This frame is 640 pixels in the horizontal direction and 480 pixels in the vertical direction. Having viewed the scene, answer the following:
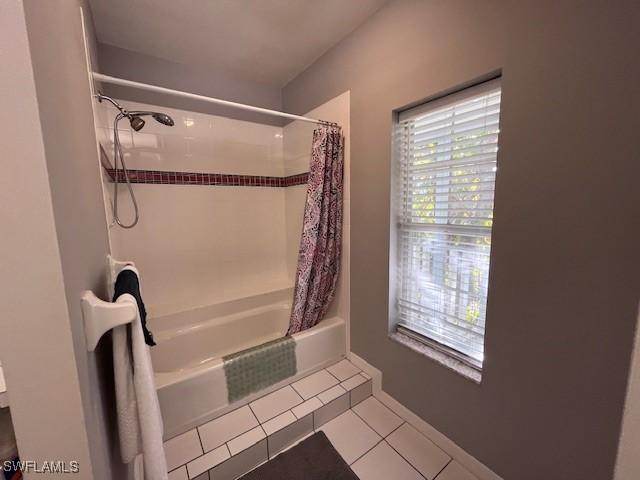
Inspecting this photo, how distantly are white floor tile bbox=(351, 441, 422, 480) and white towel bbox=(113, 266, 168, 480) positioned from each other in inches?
38.4

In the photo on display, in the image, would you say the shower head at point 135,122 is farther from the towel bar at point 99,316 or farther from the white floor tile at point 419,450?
the white floor tile at point 419,450

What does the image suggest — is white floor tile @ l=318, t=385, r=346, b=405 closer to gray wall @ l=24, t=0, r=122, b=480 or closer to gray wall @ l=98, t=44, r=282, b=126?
gray wall @ l=24, t=0, r=122, b=480

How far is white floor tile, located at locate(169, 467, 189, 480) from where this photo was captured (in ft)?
3.77

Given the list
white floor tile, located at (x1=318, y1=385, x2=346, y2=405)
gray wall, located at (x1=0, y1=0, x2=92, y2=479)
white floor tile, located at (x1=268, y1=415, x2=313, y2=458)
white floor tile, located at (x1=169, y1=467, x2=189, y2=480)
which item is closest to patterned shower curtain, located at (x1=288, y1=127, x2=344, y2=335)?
white floor tile, located at (x1=318, y1=385, x2=346, y2=405)

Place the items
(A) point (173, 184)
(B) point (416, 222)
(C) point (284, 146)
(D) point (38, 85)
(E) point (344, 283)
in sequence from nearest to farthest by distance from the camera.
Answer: (D) point (38, 85) → (B) point (416, 222) → (E) point (344, 283) → (A) point (173, 184) → (C) point (284, 146)

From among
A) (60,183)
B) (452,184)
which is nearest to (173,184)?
(60,183)

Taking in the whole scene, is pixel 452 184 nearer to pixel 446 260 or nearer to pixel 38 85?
pixel 446 260

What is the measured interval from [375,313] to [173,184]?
186 cm

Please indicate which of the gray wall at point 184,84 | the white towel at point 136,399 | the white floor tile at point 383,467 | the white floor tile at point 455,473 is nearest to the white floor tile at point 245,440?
the white floor tile at point 383,467

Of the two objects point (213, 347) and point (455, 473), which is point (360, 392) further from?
point (213, 347)

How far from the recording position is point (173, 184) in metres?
2.10

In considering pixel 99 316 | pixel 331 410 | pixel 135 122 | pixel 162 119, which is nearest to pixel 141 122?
pixel 135 122

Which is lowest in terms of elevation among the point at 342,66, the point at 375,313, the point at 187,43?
the point at 375,313

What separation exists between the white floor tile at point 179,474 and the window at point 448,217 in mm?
1327
